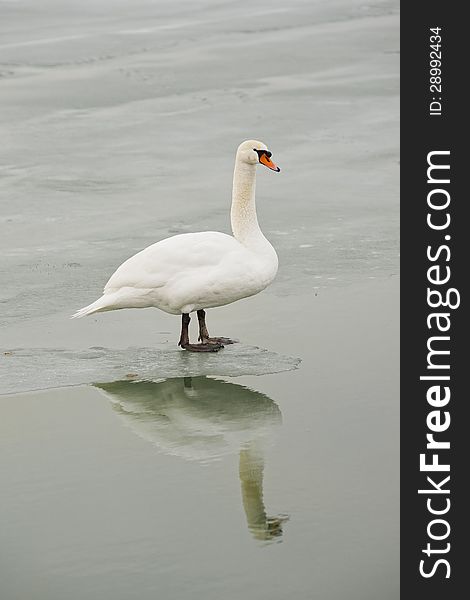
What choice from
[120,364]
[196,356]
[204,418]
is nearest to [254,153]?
[196,356]

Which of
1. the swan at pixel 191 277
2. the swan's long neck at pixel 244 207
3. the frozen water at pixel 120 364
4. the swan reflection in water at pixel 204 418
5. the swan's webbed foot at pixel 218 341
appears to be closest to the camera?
the swan reflection in water at pixel 204 418

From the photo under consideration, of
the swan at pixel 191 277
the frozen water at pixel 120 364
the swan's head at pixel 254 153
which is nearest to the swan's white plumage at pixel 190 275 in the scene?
the swan at pixel 191 277

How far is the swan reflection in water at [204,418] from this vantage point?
5.11 meters

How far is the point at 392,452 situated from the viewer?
512cm

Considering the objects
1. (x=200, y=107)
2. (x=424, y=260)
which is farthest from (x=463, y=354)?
(x=200, y=107)

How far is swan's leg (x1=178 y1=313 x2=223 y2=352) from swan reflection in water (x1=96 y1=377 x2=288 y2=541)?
34cm

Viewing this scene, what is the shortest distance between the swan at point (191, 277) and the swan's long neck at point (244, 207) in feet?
0.32

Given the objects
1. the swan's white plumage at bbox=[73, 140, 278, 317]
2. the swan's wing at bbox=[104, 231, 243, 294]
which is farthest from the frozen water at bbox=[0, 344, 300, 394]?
the swan's wing at bbox=[104, 231, 243, 294]

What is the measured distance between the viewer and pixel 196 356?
253 inches

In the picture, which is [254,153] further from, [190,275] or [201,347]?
[201,347]

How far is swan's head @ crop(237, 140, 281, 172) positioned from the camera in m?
6.78

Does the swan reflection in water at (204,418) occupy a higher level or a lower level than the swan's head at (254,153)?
lower

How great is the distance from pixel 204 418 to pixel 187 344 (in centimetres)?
95

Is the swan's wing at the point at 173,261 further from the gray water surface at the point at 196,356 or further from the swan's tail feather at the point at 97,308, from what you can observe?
the gray water surface at the point at 196,356
